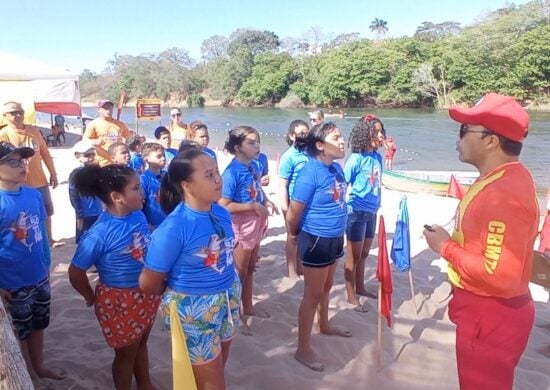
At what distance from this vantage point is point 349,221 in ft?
14.2

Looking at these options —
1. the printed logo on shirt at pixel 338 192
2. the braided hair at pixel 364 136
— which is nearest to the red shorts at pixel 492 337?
the printed logo on shirt at pixel 338 192

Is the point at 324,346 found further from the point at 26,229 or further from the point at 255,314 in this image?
the point at 26,229

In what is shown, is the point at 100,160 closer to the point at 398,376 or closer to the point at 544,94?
the point at 398,376

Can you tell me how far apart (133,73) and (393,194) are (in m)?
105

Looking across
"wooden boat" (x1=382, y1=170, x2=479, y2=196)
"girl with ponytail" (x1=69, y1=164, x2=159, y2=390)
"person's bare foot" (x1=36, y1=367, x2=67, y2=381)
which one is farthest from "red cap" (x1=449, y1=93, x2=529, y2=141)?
"wooden boat" (x1=382, y1=170, x2=479, y2=196)

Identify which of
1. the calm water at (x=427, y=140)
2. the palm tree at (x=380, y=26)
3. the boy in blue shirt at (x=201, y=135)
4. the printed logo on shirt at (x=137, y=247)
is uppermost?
the palm tree at (x=380, y=26)

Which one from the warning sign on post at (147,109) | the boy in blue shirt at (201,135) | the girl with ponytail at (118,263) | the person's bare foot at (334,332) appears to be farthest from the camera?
the warning sign on post at (147,109)

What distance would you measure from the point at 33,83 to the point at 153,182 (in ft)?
27.9

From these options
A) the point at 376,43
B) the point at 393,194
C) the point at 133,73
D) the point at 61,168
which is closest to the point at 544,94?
the point at 376,43

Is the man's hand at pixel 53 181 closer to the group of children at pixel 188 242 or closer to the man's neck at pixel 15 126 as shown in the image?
the man's neck at pixel 15 126

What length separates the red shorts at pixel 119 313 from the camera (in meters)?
2.54

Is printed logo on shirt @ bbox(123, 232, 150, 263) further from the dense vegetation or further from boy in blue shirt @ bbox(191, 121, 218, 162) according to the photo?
the dense vegetation

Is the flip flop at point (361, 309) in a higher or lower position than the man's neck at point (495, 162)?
lower

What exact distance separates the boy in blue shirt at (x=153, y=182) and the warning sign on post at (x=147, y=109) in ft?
39.3
